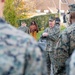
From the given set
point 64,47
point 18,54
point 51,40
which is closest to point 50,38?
point 51,40

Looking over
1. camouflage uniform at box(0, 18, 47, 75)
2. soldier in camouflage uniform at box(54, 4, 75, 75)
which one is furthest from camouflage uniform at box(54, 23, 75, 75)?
camouflage uniform at box(0, 18, 47, 75)

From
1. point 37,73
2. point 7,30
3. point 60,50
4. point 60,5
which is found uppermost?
point 7,30

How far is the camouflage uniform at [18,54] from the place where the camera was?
89.2 inches

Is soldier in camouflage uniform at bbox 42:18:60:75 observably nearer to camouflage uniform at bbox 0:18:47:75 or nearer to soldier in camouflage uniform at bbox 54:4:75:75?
soldier in camouflage uniform at bbox 54:4:75:75

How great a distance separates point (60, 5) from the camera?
65.1 m

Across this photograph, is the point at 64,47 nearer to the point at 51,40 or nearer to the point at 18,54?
the point at 18,54

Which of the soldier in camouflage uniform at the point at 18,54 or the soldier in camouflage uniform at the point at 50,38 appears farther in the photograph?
the soldier in camouflage uniform at the point at 50,38

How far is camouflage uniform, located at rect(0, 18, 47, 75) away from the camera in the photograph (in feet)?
7.43

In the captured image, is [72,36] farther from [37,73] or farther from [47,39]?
[47,39]

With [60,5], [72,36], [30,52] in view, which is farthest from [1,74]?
[60,5]

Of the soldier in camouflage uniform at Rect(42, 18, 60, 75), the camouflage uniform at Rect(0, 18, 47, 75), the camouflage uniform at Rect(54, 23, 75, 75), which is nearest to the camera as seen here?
the camouflage uniform at Rect(0, 18, 47, 75)

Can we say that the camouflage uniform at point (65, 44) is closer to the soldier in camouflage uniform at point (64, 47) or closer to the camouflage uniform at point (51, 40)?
the soldier in camouflage uniform at point (64, 47)

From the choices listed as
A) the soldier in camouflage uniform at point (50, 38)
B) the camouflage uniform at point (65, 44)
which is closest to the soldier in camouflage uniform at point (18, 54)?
the camouflage uniform at point (65, 44)

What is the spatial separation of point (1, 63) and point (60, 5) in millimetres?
63156
